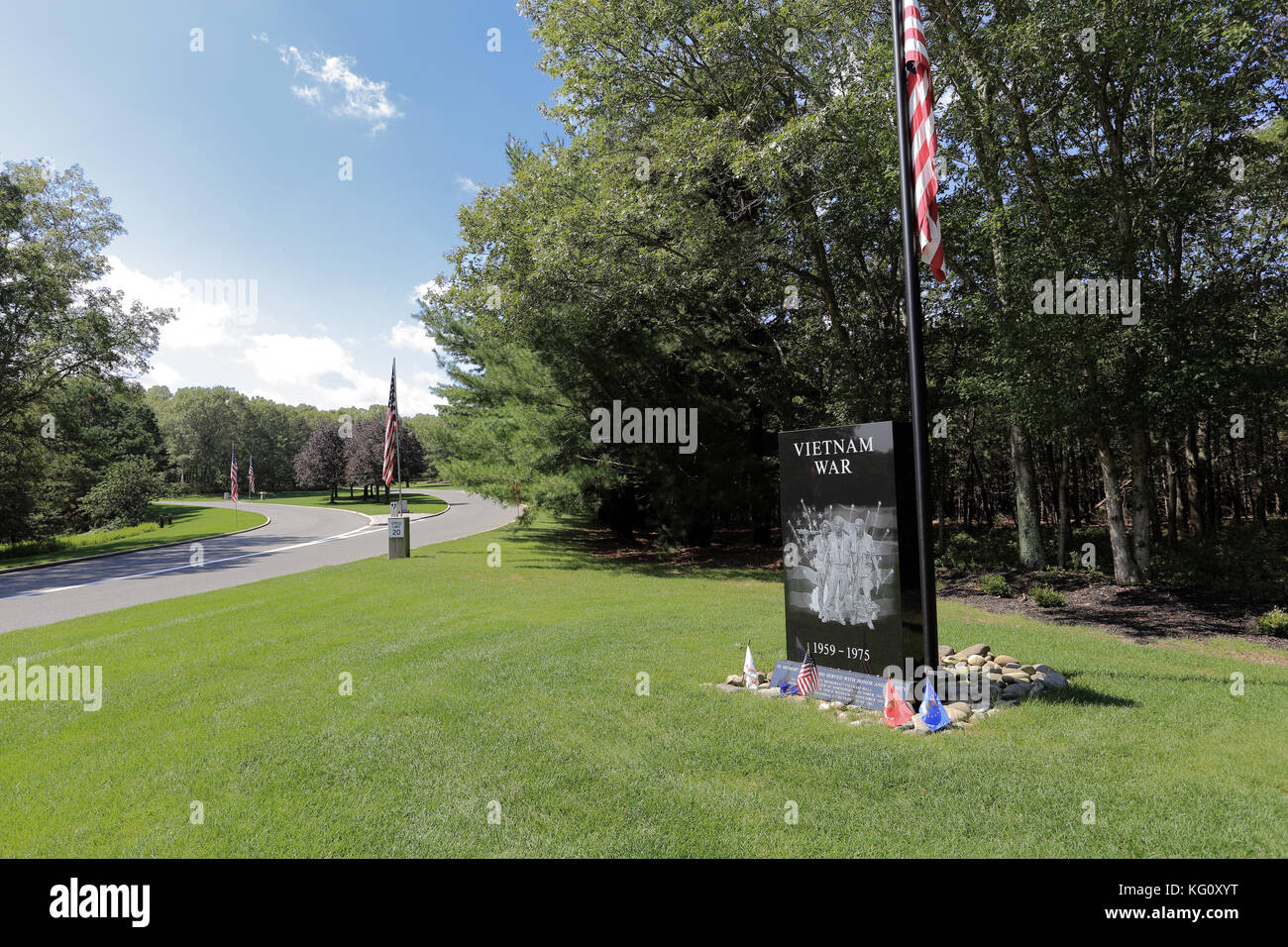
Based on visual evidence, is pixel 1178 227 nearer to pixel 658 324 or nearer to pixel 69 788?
pixel 658 324

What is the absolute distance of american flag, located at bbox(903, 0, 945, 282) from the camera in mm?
5621

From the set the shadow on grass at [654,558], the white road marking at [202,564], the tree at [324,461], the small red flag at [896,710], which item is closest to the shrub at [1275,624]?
the small red flag at [896,710]

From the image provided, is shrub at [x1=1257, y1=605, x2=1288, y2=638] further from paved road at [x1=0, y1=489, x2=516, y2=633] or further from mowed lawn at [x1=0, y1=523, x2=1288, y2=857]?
paved road at [x1=0, y1=489, x2=516, y2=633]

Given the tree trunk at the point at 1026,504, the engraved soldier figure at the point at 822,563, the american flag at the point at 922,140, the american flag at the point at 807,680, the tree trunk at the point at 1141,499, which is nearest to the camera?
the american flag at the point at 922,140

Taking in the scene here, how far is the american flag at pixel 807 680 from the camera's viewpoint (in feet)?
21.6

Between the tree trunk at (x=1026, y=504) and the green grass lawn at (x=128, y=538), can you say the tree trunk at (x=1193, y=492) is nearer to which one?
the tree trunk at (x=1026, y=504)

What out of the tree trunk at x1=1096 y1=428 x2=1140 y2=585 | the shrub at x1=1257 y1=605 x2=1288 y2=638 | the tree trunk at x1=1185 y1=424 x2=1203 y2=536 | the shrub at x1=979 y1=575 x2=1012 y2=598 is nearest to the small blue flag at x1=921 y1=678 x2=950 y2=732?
the shrub at x1=1257 y1=605 x2=1288 y2=638

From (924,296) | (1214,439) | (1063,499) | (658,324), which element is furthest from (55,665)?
(1214,439)

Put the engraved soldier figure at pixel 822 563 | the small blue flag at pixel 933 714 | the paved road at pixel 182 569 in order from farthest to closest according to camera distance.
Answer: the paved road at pixel 182 569, the engraved soldier figure at pixel 822 563, the small blue flag at pixel 933 714

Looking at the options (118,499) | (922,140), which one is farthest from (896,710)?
(118,499)

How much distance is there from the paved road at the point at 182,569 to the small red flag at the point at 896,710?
566 inches

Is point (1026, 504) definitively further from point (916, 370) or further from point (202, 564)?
point (202, 564)

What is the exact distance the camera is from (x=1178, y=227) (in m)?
12.5

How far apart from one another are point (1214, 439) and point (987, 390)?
12795 mm
